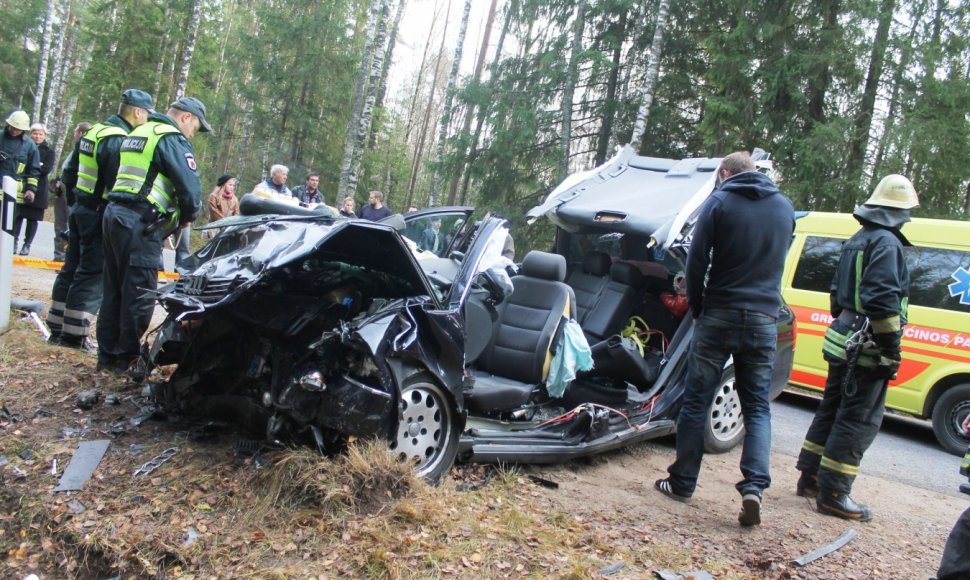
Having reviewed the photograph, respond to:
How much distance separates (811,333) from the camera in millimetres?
7891

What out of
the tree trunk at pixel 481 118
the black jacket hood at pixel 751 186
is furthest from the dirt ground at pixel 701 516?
the tree trunk at pixel 481 118

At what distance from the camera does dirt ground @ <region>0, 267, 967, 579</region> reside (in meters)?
3.26

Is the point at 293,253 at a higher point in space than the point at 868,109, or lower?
lower

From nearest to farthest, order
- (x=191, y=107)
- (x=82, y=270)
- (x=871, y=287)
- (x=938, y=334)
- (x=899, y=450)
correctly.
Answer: (x=871, y=287) → (x=191, y=107) → (x=82, y=270) → (x=899, y=450) → (x=938, y=334)

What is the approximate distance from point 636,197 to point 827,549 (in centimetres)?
302

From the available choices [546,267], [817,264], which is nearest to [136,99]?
[546,267]

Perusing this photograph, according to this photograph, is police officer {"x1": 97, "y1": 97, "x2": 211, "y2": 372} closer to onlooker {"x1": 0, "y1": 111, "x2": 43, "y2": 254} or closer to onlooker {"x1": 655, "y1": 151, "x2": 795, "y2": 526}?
onlooker {"x1": 655, "y1": 151, "x2": 795, "y2": 526}

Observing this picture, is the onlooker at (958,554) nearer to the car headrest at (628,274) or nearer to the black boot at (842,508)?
the black boot at (842,508)

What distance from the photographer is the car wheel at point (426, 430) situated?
11.5 ft

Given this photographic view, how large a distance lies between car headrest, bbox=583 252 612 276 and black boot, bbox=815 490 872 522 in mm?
2700

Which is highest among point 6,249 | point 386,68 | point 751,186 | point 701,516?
point 386,68

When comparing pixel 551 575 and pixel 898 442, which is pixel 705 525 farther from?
pixel 898 442

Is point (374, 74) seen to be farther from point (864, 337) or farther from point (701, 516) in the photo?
point (701, 516)

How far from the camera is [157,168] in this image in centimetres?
491
